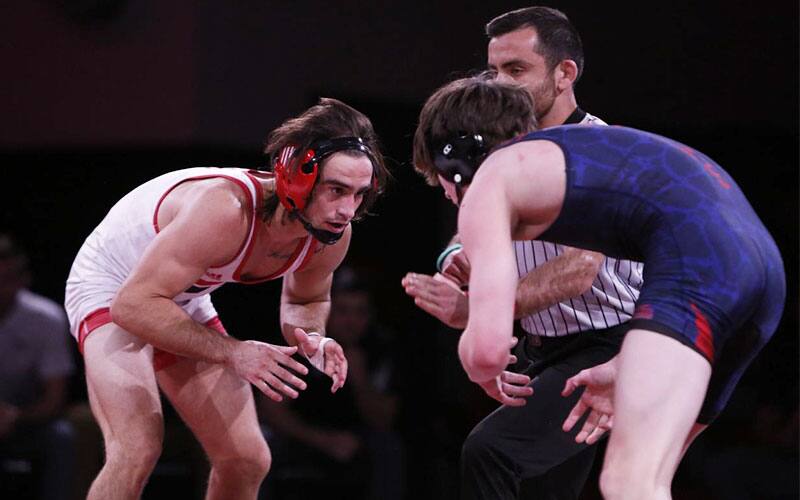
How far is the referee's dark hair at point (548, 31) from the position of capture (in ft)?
10.2

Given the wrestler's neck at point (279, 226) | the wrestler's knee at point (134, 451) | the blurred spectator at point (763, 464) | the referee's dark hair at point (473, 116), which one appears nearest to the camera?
the referee's dark hair at point (473, 116)

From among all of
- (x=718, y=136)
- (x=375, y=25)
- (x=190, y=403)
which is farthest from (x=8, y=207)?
(x=718, y=136)

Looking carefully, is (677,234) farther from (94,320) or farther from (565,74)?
(94,320)

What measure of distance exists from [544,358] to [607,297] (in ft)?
0.75

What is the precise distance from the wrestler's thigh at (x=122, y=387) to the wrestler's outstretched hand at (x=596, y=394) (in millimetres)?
1127

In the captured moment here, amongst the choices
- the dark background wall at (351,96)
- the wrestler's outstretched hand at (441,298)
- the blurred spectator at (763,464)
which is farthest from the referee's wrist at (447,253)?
the blurred spectator at (763,464)

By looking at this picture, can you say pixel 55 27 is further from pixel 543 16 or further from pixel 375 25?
pixel 543 16

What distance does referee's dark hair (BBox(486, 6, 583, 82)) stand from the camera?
3.10 meters

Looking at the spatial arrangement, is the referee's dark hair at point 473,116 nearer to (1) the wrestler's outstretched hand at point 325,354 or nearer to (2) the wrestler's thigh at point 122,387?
(1) the wrestler's outstretched hand at point 325,354

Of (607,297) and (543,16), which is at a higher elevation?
(543,16)

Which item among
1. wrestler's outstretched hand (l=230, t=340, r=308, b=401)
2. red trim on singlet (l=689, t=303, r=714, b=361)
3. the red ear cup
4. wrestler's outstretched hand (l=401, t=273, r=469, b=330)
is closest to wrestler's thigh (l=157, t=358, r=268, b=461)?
wrestler's outstretched hand (l=230, t=340, r=308, b=401)

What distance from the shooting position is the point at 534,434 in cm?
269

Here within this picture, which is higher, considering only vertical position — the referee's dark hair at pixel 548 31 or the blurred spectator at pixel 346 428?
the referee's dark hair at pixel 548 31

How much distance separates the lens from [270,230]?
117 inches
